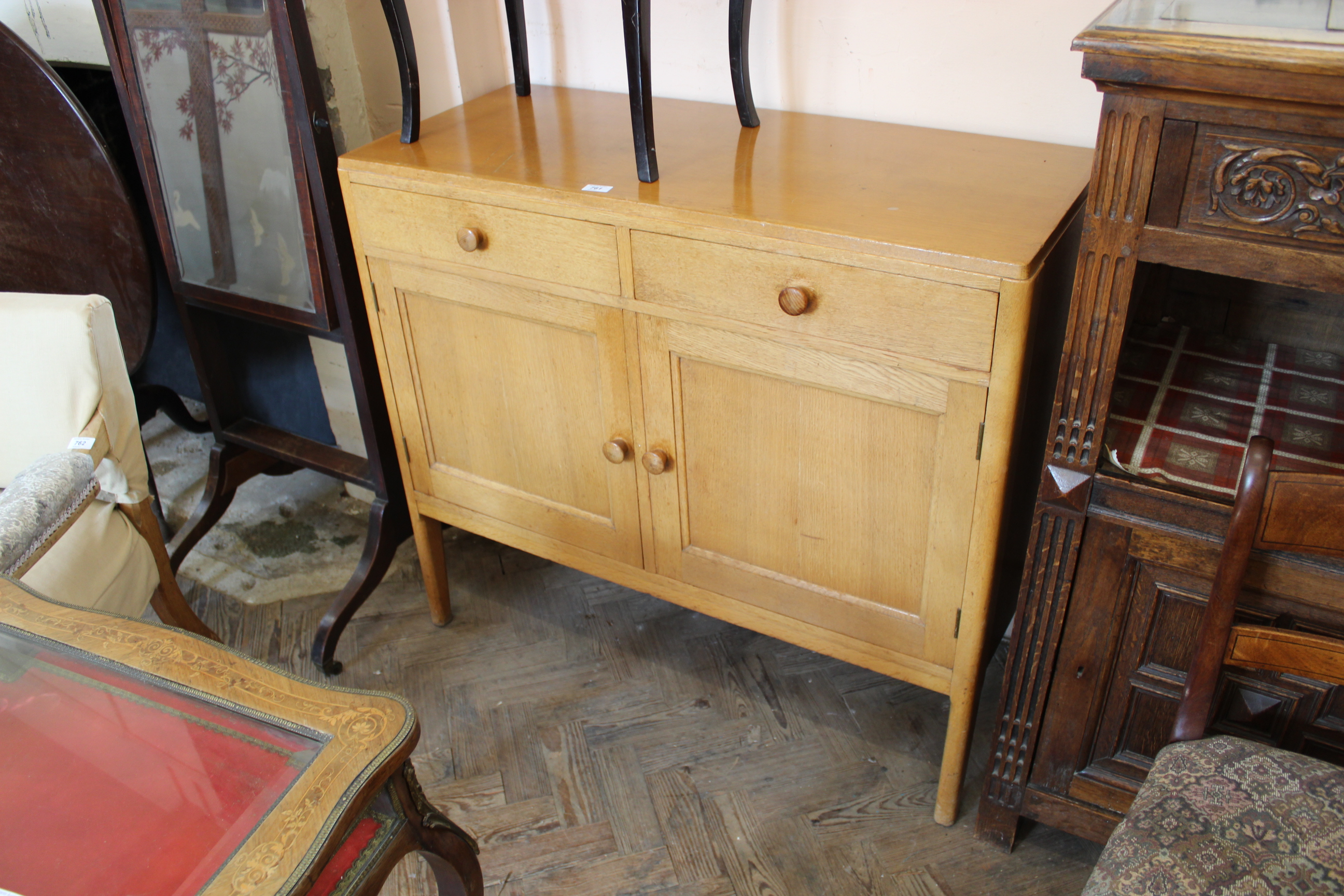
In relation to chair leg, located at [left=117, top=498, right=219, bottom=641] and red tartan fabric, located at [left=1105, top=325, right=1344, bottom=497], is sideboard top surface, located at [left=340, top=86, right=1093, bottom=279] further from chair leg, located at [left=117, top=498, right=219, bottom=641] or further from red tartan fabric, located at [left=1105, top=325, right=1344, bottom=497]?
chair leg, located at [left=117, top=498, right=219, bottom=641]

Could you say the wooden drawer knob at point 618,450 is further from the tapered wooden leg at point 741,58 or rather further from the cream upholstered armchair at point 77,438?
the cream upholstered armchair at point 77,438

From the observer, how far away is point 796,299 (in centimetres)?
133

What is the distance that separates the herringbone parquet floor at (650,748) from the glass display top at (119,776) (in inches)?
26.7

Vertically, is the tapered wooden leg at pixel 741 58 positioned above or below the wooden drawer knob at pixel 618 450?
above

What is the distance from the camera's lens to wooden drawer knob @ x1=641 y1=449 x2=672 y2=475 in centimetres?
163

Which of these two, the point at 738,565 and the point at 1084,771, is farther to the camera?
the point at 738,565

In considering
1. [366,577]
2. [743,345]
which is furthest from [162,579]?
[743,345]

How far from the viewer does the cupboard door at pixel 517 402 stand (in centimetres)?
163

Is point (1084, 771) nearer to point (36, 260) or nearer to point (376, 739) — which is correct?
point (376, 739)

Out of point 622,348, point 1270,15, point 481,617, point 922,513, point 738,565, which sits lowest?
point 481,617

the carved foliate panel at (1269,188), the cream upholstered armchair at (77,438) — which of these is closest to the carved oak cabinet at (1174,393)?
the carved foliate panel at (1269,188)

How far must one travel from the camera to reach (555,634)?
218 cm

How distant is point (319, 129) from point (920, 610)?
50.3 inches

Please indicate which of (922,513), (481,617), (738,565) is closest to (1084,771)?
(922,513)
